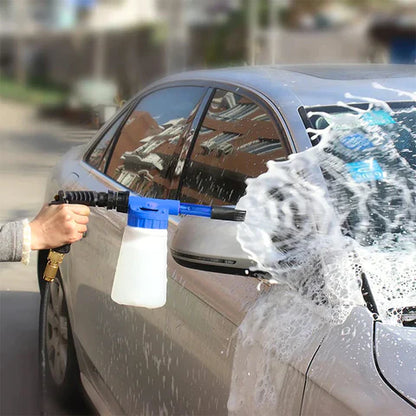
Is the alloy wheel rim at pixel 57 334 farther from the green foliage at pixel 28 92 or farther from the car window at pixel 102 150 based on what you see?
the green foliage at pixel 28 92

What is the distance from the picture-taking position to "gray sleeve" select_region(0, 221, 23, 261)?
85.8 inches

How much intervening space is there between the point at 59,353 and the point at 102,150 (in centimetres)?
93

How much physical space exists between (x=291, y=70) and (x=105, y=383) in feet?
4.31

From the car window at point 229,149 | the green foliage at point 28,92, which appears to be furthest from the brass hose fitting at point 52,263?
the green foliage at point 28,92

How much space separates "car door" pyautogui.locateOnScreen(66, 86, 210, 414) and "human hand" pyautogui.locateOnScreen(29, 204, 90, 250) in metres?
0.56

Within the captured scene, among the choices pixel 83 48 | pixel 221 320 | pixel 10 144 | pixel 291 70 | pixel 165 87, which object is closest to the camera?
pixel 221 320

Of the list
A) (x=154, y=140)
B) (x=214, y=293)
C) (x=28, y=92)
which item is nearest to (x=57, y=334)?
(x=154, y=140)

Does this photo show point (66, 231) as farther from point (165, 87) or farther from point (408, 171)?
point (165, 87)

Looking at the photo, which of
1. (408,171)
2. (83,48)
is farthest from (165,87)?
(83,48)

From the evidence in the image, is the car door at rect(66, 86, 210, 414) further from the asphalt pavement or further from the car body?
the asphalt pavement

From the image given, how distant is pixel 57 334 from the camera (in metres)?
3.86

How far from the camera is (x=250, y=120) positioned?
2.72m

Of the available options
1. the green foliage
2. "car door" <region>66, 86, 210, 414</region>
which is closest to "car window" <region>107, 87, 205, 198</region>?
"car door" <region>66, 86, 210, 414</region>

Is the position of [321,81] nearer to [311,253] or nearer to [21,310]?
[311,253]
